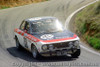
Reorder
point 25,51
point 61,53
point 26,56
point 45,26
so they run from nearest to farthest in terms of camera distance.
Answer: point 61,53
point 26,56
point 45,26
point 25,51

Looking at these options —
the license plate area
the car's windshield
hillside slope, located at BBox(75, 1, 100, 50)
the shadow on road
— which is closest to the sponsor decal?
the car's windshield

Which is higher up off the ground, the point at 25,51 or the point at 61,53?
the point at 61,53

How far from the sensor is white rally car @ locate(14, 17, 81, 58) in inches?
405

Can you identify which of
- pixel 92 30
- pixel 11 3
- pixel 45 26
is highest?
pixel 11 3

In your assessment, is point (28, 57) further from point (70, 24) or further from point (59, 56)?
point (70, 24)

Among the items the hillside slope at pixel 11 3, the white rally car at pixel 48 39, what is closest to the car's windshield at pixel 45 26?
the white rally car at pixel 48 39

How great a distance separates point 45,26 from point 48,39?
125 cm

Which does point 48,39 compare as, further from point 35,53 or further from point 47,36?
point 35,53

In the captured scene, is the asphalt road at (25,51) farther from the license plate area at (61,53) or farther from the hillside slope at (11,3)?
the hillside slope at (11,3)

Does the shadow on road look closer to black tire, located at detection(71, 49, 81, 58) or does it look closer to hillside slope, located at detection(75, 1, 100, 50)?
black tire, located at detection(71, 49, 81, 58)

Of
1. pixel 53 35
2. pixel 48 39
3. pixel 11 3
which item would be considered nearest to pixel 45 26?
pixel 53 35

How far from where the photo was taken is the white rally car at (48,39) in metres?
10.3

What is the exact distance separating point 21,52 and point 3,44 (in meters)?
2.38

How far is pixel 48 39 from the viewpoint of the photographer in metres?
10.4
